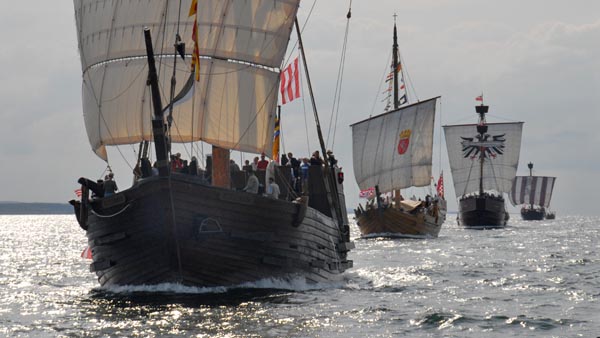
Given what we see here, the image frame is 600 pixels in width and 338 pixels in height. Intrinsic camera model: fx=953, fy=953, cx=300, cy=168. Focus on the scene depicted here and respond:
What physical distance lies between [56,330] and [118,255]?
497 centimetres

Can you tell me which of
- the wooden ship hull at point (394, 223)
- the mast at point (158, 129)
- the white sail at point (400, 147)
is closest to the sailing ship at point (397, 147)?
the white sail at point (400, 147)

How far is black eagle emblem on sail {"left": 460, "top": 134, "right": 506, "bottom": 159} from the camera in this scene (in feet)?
397

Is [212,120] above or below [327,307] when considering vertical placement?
above

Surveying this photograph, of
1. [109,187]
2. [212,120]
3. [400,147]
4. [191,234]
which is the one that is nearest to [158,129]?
[191,234]

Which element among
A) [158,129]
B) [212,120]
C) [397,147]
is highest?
[397,147]

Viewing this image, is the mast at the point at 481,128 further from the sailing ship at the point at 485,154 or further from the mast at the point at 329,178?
the mast at the point at 329,178

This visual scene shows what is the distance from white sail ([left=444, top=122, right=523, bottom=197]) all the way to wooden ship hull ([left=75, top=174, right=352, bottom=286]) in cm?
10036

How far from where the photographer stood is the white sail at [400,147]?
268 ft

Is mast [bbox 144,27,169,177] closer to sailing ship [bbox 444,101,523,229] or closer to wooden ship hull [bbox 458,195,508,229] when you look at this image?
wooden ship hull [bbox 458,195,508,229]

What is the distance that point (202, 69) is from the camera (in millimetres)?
29156

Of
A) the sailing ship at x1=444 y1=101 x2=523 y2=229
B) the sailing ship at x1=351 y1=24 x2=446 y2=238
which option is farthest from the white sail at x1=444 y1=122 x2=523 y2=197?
the sailing ship at x1=351 y1=24 x2=446 y2=238

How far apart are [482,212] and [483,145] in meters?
12.9

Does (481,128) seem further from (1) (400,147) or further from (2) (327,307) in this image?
(2) (327,307)

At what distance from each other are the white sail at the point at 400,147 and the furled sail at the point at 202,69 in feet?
172
